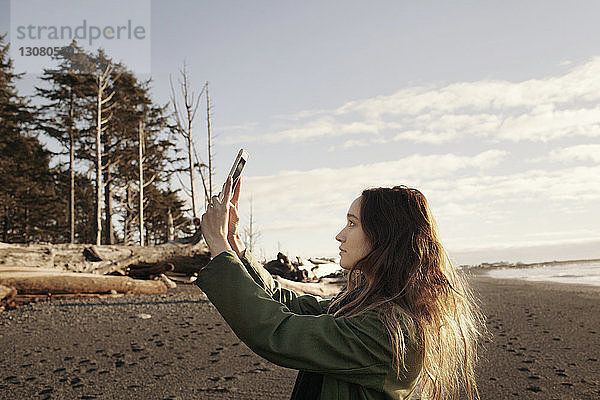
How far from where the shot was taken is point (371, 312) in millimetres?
1590

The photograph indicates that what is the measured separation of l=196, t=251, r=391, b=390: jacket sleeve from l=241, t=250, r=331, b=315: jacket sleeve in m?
A: 0.35

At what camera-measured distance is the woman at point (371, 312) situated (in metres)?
1.50

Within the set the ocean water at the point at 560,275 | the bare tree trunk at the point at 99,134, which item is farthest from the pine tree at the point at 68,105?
the ocean water at the point at 560,275

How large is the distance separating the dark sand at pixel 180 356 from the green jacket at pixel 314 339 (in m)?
2.83

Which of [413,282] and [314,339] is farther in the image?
[413,282]

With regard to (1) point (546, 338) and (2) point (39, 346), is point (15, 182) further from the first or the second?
(1) point (546, 338)

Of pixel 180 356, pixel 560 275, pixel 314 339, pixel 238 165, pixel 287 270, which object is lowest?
pixel 560 275

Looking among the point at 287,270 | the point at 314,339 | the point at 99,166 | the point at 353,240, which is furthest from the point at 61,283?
the point at 99,166

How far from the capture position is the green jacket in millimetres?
1479

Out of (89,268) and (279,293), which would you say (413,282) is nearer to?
(279,293)

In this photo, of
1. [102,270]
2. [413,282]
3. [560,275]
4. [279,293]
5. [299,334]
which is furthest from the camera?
[560,275]

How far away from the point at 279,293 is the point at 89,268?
1034cm

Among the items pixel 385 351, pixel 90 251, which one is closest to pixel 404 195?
pixel 385 351

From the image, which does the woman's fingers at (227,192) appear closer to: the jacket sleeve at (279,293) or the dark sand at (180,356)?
the jacket sleeve at (279,293)
